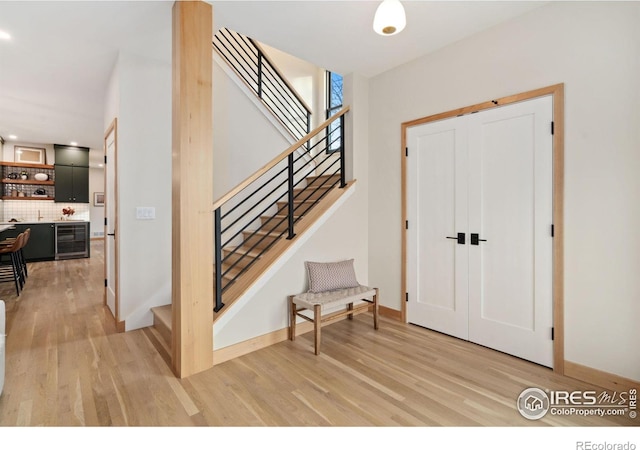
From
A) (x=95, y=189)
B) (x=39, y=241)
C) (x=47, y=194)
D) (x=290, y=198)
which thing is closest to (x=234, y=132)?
(x=290, y=198)

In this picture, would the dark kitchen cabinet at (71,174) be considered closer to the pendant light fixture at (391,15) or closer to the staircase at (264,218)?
the staircase at (264,218)

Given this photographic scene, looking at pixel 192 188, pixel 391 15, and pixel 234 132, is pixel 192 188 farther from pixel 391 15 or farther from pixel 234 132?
pixel 234 132

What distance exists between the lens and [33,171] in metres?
7.63

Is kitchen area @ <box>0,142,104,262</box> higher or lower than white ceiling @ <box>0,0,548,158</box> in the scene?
lower

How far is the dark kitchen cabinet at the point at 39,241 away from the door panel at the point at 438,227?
7.93 meters

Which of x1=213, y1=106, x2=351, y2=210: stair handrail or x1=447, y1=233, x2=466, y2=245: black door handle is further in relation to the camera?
x1=447, y1=233, x2=466, y2=245: black door handle

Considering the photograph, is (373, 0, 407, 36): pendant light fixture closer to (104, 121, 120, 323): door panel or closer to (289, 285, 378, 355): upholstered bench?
(289, 285, 378, 355): upholstered bench

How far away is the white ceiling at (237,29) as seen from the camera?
2.47m

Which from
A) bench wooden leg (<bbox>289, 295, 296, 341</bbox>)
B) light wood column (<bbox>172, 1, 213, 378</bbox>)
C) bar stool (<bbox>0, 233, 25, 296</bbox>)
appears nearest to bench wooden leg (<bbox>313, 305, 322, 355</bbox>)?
bench wooden leg (<bbox>289, 295, 296, 341</bbox>)

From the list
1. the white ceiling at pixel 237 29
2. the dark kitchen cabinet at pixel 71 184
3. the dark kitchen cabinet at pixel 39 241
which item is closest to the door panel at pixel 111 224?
the white ceiling at pixel 237 29

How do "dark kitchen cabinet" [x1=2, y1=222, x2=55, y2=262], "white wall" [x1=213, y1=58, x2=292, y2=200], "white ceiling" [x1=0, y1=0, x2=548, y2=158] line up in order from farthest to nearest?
"dark kitchen cabinet" [x1=2, y1=222, x2=55, y2=262] < "white wall" [x1=213, y1=58, x2=292, y2=200] < "white ceiling" [x1=0, y1=0, x2=548, y2=158]

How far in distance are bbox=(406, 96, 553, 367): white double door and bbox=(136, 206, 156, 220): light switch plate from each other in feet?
8.87

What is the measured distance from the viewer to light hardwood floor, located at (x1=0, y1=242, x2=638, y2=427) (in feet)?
6.04
